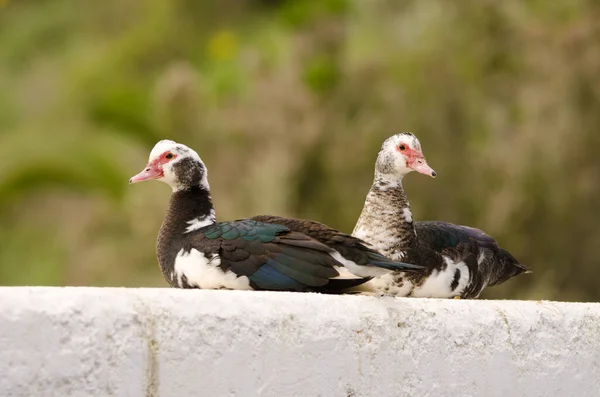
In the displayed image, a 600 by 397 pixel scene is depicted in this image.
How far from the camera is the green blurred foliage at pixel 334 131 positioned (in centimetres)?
1317

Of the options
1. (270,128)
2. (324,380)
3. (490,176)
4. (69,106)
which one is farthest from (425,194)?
(324,380)

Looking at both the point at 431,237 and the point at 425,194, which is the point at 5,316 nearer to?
the point at 431,237

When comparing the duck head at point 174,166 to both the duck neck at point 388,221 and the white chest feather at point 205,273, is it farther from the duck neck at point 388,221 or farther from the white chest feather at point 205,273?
the duck neck at point 388,221

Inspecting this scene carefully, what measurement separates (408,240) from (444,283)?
10.5 inches

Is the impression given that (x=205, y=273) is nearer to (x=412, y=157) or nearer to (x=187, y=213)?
(x=187, y=213)

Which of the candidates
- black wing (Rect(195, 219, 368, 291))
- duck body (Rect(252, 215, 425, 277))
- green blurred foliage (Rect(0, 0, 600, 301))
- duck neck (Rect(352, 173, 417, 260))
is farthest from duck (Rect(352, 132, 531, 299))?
green blurred foliage (Rect(0, 0, 600, 301))

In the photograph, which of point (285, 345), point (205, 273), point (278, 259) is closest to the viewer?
point (285, 345)

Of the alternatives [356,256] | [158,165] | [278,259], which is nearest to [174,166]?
[158,165]

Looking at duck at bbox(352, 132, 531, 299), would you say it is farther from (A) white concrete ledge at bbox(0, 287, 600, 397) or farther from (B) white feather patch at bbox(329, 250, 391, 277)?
(A) white concrete ledge at bbox(0, 287, 600, 397)

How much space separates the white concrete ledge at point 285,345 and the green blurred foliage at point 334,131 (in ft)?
26.6

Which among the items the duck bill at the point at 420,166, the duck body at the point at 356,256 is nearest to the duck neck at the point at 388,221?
the duck bill at the point at 420,166

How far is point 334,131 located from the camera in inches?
560

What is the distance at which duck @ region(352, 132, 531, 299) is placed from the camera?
4977mm

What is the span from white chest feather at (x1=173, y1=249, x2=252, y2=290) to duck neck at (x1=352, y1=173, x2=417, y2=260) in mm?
979
